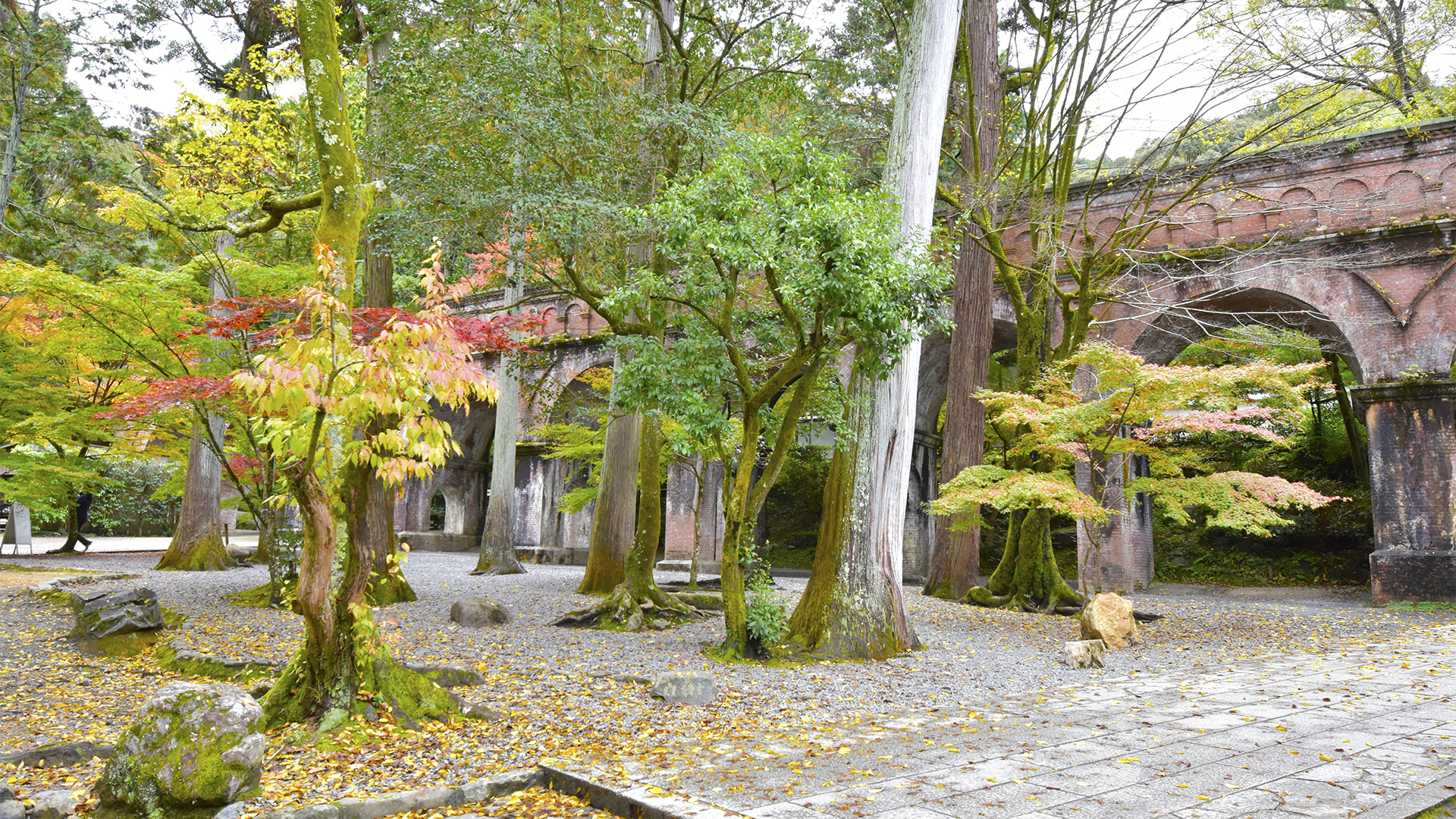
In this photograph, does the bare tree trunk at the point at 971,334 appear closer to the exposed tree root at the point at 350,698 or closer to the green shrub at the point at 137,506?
the exposed tree root at the point at 350,698

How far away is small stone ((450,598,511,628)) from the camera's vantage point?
874 centimetres

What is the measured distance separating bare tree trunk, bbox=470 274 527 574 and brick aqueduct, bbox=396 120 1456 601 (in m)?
0.83

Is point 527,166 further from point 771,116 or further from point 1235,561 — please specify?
point 1235,561

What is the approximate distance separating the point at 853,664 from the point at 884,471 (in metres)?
1.58

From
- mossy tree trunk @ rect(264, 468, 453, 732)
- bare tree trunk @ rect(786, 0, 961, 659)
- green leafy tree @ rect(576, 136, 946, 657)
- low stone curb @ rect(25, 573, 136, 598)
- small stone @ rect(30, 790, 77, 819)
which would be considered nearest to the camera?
small stone @ rect(30, 790, 77, 819)

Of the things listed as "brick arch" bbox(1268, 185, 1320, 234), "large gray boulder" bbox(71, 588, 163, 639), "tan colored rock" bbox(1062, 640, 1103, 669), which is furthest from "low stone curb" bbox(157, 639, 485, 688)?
"brick arch" bbox(1268, 185, 1320, 234)

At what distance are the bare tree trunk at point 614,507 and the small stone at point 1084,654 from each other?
18.5ft

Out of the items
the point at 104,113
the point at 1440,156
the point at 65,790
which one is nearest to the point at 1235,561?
the point at 1440,156

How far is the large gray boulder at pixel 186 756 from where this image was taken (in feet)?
10.4

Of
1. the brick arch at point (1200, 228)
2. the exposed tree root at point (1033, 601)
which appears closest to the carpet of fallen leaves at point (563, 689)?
the exposed tree root at point (1033, 601)

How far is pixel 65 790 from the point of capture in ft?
10.9

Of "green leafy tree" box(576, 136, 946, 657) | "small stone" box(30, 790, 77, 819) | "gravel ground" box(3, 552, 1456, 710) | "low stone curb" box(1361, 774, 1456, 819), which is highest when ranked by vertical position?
"green leafy tree" box(576, 136, 946, 657)

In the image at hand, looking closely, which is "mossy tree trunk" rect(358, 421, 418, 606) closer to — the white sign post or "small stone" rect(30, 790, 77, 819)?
"small stone" rect(30, 790, 77, 819)

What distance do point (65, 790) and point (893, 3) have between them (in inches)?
570
